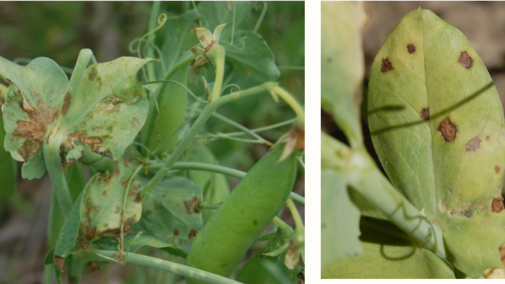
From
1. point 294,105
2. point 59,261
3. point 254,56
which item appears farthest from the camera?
point 254,56

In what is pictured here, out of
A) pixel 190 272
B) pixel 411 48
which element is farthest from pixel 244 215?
pixel 411 48

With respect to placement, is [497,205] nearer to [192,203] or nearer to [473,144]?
[473,144]

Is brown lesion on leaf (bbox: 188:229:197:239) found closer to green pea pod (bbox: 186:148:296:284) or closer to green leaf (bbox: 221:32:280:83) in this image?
green pea pod (bbox: 186:148:296:284)

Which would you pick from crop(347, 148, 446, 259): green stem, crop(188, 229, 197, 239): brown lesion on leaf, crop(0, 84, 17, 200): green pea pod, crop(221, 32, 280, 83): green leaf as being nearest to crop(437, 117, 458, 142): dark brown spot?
crop(347, 148, 446, 259): green stem

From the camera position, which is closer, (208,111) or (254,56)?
(208,111)

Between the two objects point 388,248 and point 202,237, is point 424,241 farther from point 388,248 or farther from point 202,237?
point 202,237

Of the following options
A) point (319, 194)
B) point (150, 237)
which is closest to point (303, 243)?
point (319, 194)
